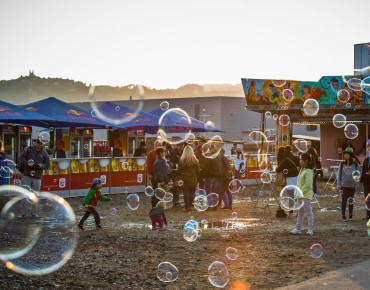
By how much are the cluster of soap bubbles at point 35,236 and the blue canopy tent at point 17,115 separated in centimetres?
349

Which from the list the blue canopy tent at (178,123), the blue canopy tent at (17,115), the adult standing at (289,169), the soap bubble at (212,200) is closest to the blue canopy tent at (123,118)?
the blue canopy tent at (178,123)

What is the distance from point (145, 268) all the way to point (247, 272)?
4.57ft

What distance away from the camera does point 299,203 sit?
1443 centimetres

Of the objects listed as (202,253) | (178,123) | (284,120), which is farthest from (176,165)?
(284,120)

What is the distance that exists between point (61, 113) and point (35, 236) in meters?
15.3

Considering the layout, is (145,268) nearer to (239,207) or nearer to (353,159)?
(353,159)

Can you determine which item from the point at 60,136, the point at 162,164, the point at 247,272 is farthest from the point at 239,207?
the point at 60,136

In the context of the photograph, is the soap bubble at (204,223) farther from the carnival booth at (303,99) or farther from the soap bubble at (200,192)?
the carnival booth at (303,99)

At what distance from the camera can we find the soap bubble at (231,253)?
11.3 m

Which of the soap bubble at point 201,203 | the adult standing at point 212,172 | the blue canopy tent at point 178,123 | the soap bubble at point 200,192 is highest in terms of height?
the blue canopy tent at point 178,123

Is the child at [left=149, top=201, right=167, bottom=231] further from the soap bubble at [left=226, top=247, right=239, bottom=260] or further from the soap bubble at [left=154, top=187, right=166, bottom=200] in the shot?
the soap bubble at [left=226, top=247, right=239, bottom=260]

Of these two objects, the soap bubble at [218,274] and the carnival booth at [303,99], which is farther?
the carnival booth at [303,99]

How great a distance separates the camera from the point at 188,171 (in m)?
19.3

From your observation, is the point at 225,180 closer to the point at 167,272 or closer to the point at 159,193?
the point at 159,193
